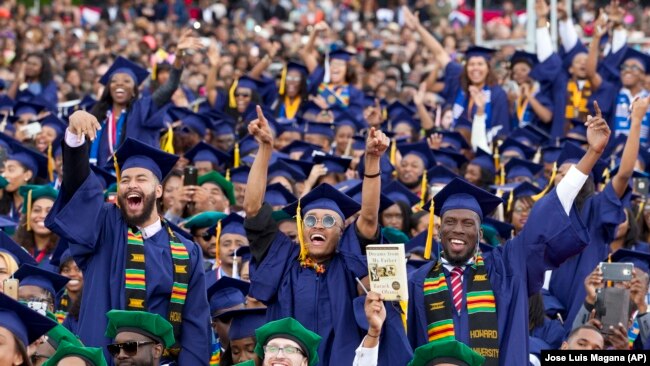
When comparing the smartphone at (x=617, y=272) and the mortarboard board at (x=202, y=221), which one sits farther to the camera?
the mortarboard board at (x=202, y=221)

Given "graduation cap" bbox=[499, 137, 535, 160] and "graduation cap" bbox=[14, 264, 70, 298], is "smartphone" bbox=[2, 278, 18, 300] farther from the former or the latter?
"graduation cap" bbox=[499, 137, 535, 160]

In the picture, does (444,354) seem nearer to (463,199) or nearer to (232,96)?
(463,199)

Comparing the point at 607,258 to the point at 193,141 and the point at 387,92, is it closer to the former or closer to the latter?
the point at 193,141

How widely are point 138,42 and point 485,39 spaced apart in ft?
16.3

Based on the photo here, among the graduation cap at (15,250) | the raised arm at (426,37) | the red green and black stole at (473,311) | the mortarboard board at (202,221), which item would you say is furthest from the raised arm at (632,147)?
the raised arm at (426,37)

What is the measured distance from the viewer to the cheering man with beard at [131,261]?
8.29 metres

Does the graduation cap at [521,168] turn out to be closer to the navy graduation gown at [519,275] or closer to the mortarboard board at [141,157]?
the navy graduation gown at [519,275]

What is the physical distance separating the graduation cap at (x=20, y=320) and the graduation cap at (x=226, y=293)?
2.65 m

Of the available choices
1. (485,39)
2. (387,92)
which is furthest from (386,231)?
(485,39)

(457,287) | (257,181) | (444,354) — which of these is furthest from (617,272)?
(257,181)

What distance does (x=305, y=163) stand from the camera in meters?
12.8

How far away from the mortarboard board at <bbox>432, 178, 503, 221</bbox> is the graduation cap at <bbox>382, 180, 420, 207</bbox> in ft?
10.6

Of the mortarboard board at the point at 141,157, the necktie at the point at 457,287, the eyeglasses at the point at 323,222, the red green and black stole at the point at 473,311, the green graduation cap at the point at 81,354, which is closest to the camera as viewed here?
the green graduation cap at the point at 81,354

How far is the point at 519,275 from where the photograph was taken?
837 cm
